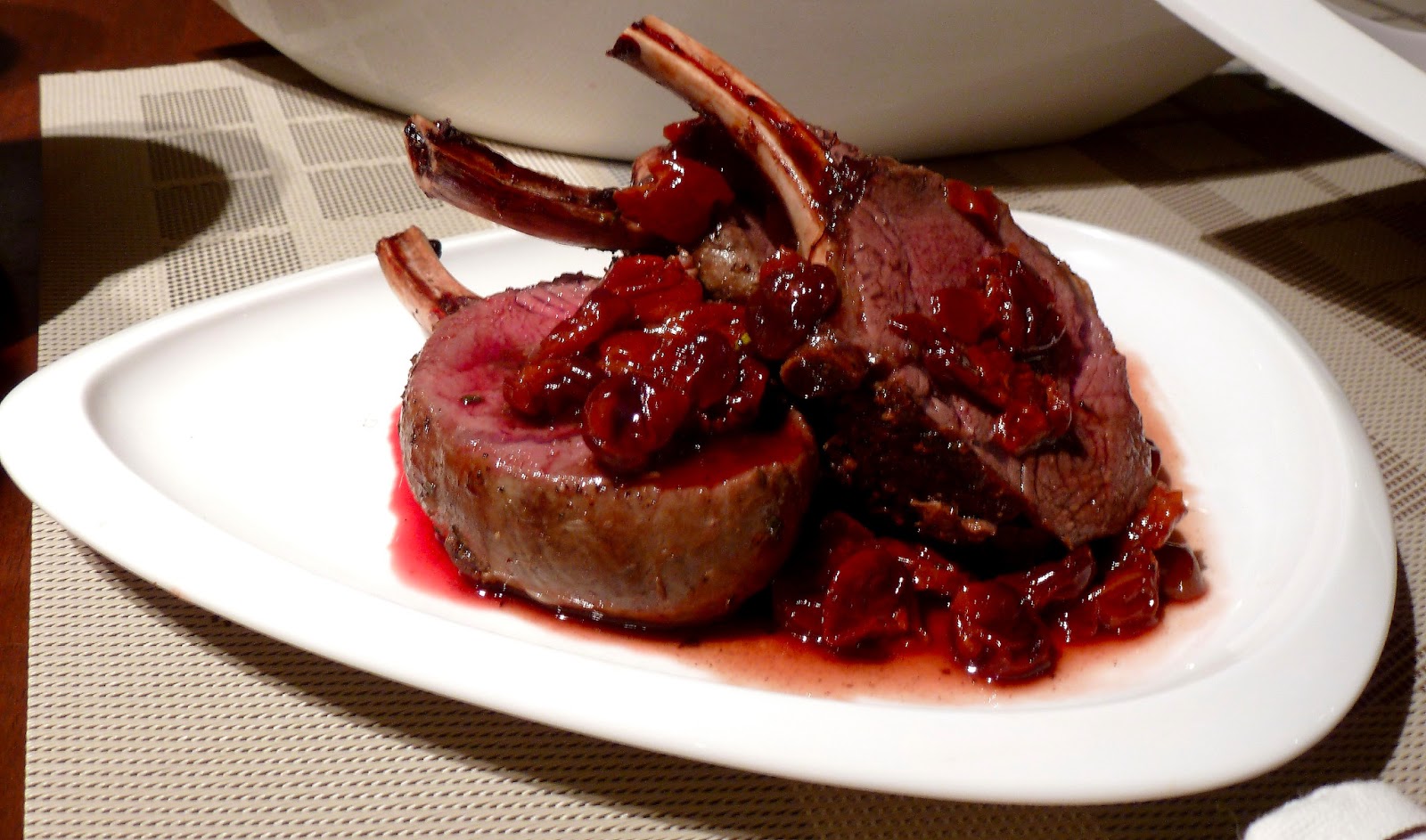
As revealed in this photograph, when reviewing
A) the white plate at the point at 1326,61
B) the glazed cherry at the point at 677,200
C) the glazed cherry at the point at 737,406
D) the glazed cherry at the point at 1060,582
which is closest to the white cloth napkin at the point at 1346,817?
the glazed cherry at the point at 1060,582

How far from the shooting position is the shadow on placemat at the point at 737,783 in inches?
53.2

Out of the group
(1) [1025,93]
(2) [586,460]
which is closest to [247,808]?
(2) [586,460]

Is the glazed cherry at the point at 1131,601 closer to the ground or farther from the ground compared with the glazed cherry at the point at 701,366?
closer to the ground

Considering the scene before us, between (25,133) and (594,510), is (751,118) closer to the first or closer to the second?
(594,510)

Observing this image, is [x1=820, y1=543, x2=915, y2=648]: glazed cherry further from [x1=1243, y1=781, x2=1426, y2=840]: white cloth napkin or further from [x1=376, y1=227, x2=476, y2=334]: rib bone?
[x1=376, y1=227, x2=476, y2=334]: rib bone

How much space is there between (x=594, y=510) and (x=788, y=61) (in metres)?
1.92

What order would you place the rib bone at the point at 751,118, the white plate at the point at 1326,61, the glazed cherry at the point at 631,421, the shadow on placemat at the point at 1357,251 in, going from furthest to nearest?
the shadow on placemat at the point at 1357,251 < the white plate at the point at 1326,61 < the rib bone at the point at 751,118 < the glazed cherry at the point at 631,421

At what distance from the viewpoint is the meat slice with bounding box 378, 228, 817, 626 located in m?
1.49

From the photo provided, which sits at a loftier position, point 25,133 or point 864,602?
point 864,602

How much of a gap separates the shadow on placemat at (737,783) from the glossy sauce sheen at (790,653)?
171 mm

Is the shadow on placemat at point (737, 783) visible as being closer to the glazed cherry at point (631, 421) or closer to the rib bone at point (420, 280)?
the glazed cherry at point (631, 421)

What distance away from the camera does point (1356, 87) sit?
2.32m

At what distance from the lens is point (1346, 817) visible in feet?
4.06

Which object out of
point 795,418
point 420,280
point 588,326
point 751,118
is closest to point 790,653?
point 795,418
